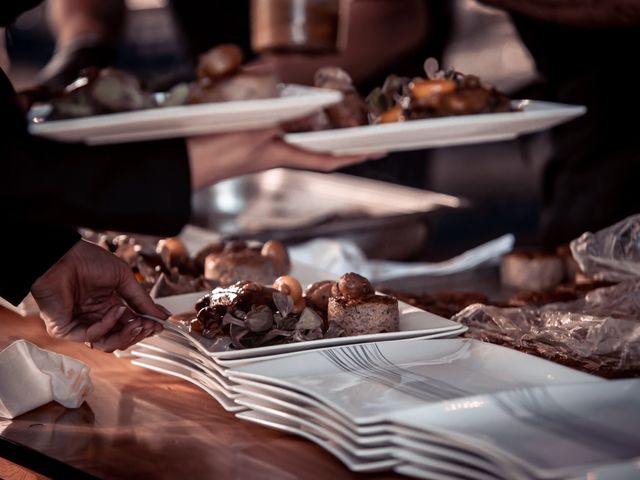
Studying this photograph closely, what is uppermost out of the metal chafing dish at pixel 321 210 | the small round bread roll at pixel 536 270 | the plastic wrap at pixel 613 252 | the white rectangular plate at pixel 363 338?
the white rectangular plate at pixel 363 338

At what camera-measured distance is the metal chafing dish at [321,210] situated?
9.27 ft

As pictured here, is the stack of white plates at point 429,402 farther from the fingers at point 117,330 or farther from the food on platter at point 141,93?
the food on platter at point 141,93

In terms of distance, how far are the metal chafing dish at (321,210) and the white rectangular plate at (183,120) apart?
1.16 metres

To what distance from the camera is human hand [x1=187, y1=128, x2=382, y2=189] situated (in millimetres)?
1569

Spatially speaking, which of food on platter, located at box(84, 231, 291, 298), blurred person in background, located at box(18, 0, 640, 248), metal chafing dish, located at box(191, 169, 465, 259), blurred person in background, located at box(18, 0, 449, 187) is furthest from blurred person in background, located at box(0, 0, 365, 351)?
blurred person in background, located at box(18, 0, 449, 187)

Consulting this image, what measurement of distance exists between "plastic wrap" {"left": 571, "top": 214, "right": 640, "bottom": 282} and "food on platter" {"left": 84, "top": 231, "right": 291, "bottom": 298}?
0.67 meters

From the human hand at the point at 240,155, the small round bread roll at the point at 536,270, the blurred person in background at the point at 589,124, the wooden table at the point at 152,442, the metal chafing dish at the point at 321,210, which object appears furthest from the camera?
the blurred person in background at the point at 589,124

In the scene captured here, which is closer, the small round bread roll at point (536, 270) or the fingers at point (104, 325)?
the fingers at point (104, 325)

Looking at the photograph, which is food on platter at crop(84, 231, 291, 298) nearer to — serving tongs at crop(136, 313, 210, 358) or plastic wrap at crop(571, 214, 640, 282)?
serving tongs at crop(136, 313, 210, 358)

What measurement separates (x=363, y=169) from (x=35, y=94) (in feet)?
7.27

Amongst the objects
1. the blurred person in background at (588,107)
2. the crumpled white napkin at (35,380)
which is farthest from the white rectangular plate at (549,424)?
the blurred person in background at (588,107)

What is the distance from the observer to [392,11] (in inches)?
158

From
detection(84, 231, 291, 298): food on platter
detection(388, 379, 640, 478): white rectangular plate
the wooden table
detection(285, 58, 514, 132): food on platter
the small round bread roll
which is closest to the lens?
detection(388, 379, 640, 478): white rectangular plate

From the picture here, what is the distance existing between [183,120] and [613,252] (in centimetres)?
109
